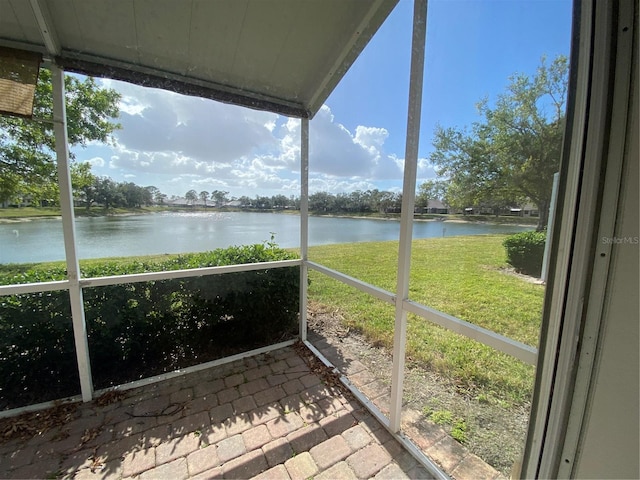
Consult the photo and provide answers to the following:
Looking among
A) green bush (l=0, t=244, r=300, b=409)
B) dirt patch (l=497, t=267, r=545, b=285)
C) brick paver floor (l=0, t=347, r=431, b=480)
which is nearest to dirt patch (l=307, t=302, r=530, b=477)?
brick paver floor (l=0, t=347, r=431, b=480)

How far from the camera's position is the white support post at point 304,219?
261 centimetres

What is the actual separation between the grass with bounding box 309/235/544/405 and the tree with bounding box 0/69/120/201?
7.21ft

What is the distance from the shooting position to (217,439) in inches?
65.6

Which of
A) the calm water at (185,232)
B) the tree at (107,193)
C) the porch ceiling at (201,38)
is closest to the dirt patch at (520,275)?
the calm water at (185,232)

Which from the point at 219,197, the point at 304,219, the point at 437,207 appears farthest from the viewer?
the point at 304,219

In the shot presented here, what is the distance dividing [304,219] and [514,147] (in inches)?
78.5

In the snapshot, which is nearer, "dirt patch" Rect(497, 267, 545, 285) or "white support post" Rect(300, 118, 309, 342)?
"dirt patch" Rect(497, 267, 545, 285)

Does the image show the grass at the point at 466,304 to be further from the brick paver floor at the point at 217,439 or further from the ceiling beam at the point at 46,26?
the ceiling beam at the point at 46,26

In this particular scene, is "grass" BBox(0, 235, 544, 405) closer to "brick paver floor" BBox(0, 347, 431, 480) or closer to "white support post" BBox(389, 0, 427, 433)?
"white support post" BBox(389, 0, 427, 433)

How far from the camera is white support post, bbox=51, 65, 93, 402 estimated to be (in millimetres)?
1698

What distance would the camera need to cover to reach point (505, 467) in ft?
4.26

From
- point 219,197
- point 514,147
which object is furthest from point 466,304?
point 219,197

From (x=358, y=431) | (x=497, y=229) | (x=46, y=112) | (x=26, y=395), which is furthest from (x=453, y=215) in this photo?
(x=26, y=395)

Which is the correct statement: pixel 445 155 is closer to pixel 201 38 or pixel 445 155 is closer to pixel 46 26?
pixel 201 38
